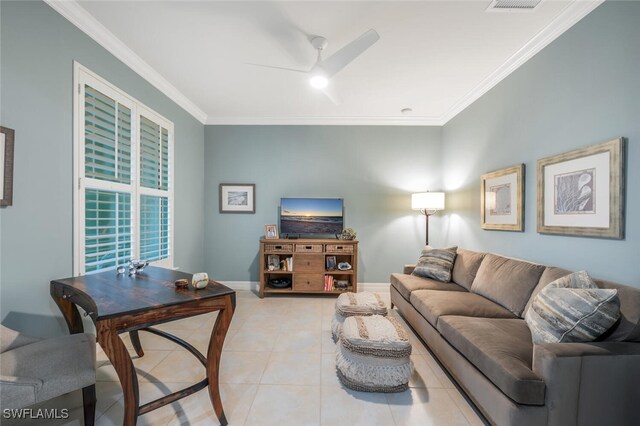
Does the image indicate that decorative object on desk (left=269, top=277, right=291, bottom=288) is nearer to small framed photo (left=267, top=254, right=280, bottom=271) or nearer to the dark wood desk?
small framed photo (left=267, top=254, right=280, bottom=271)

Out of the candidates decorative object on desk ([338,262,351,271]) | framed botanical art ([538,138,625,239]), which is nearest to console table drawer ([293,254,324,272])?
decorative object on desk ([338,262,351,271])

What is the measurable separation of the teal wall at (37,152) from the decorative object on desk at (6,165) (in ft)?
0.16

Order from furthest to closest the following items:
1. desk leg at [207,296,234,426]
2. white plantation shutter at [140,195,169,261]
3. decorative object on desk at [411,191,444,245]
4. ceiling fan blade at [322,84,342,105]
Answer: decorative object on desk at [411,191,444,245]
white plantation shutter at [140,195,169,261]
ceiling fan blade at [322,84,342,105]
desk leg at [207,296,234,426]

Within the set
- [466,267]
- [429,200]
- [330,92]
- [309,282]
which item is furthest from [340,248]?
[330,92]

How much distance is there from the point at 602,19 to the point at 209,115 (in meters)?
4.34

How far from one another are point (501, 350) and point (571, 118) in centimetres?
183

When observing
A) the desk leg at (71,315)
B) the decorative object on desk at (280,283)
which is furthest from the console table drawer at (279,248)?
the desk leg at (71,315)

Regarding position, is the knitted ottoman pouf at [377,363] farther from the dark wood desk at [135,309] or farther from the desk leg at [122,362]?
the desk leg at [122,362]

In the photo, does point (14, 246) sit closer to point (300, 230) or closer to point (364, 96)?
point (300, 230)

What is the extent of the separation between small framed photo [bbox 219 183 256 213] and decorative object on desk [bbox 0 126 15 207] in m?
2.58

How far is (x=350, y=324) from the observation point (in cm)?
201

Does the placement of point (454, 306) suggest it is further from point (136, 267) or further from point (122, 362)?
point (136, 267)

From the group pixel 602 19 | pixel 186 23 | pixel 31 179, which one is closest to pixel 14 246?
pixel 31 179

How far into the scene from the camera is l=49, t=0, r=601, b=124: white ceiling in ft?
6.40
